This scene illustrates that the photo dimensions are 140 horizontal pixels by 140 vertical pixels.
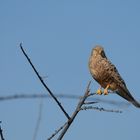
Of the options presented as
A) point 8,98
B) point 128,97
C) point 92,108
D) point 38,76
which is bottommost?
point 128,97

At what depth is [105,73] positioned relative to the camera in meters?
8.84

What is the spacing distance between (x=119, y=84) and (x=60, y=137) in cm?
533

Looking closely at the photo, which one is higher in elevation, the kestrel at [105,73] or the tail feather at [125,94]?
the kestrel at [105,73]

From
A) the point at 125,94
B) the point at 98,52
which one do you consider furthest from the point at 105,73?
the point at 125,94

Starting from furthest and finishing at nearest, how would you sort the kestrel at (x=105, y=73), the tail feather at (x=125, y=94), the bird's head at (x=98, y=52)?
the bird's head at (x=98, y=52) < the kestrel at (x=105, y=73) < the tail feather at (x=125, y=94)

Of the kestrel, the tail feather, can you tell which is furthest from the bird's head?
the tail feather

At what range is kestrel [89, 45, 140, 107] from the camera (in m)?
8.57

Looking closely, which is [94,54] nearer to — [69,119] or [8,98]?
[69,119]

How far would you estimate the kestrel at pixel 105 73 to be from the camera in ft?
28.1

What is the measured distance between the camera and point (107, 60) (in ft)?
30.3

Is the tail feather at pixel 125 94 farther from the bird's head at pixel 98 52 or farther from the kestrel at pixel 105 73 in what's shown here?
the bird's head at pixel 98 52

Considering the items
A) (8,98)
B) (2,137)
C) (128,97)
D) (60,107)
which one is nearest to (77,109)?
(60,107)

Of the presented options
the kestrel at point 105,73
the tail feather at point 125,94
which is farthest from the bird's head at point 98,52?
the tail feather at point 125,94

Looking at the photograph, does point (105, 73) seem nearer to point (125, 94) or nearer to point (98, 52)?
point (98, 52)
